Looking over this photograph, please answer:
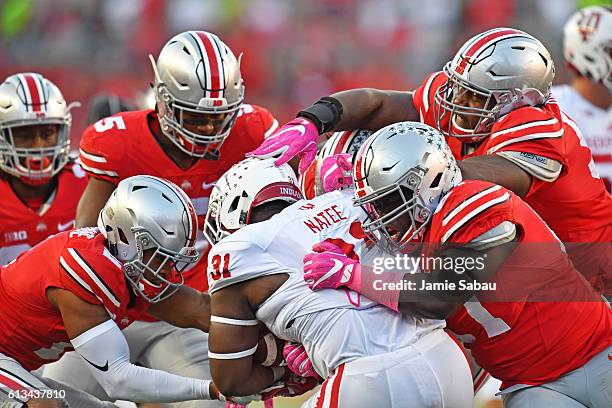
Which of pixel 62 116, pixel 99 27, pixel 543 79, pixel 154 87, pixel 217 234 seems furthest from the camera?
pixel 99 27

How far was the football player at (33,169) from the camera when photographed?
17.9 feet

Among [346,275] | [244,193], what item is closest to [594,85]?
[244,193]

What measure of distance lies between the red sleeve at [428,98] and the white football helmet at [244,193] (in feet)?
3.07

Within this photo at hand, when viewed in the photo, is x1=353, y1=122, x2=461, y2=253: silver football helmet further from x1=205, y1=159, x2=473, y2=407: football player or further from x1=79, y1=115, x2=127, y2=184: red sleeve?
x1=79, y1=115, x2=127, y2=184: red sleeve

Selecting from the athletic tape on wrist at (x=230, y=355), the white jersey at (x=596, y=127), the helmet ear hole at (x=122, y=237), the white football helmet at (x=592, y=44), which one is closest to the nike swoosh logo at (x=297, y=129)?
the helmet ear hole at (x=122, y=237)

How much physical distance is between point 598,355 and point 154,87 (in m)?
2.46

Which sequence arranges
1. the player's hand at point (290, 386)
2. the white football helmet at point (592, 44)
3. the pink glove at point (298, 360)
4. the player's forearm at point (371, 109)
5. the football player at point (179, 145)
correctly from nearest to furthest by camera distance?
the pink glove at point (298, 360) → the player's hand at point (290, 386) → the player's forearm at point (371, 109) → the football player at point (179, 145) → the white football helmet at point (592, 44)

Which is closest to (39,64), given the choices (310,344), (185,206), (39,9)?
(39,9)

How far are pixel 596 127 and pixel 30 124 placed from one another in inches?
136

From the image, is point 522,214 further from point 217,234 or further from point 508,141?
point 217,234

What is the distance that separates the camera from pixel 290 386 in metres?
3.96

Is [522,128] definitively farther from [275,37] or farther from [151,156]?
[275,37]

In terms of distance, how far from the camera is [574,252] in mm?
4566

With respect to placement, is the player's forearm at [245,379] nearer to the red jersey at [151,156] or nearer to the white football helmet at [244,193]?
the white football helmet at [244,193]
